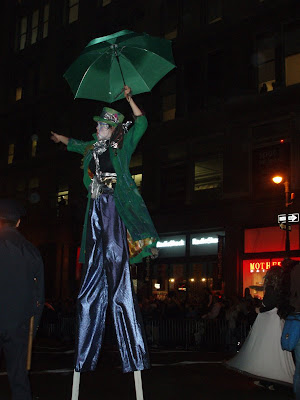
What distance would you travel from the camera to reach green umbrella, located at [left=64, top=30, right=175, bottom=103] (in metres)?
4.97

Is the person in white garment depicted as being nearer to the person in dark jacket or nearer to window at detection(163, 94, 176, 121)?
the person in dark jacket

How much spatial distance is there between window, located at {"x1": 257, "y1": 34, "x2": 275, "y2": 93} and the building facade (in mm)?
47

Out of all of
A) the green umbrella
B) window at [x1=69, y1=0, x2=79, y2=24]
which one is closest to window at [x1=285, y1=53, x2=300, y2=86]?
window at [x1=69, y1=0, x2=79, y2=24]

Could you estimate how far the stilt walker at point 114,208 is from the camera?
4.85 metres

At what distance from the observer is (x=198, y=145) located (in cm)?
2475

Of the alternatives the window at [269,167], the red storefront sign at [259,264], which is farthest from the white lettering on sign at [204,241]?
the window at [269,167]

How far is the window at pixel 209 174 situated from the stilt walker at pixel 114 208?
1848cm

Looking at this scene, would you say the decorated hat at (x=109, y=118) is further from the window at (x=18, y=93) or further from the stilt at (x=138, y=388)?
the window at (x=18, y=93)

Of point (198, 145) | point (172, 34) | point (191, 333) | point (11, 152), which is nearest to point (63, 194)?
point (11, 152)

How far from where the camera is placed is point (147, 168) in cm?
2652

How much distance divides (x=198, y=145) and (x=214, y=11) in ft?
20.0

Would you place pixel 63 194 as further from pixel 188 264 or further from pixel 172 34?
pixel 172 34

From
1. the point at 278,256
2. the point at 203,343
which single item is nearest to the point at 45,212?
the point at 278,256

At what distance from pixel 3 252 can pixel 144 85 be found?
2.14 metres
